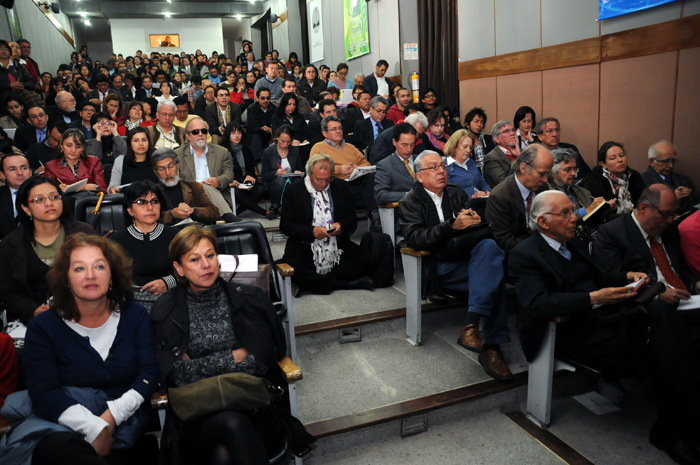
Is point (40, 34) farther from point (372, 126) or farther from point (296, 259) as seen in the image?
point (296, 259)

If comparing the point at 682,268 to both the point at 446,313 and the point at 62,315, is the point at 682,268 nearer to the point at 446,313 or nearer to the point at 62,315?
the point at 446,313

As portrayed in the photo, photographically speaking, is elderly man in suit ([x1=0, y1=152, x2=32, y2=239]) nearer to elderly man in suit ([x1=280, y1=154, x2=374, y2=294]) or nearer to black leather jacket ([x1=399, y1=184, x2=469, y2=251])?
elderly man in suit ([x1=280, y1=154, x2=374, y2=294])

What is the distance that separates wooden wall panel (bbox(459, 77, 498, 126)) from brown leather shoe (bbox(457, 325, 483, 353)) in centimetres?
368

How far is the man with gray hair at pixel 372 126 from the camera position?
5488 millimetres

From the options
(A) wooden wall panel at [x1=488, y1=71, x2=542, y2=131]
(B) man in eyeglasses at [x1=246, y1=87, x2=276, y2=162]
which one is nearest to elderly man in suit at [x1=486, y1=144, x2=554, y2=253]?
(A) wooden wall panel at [x1=488, y1=71, x2=542, y2=131]

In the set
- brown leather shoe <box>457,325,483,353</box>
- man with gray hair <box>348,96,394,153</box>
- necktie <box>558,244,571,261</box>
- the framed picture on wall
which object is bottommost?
brown leather shoe <box>457,325,483,353</box>

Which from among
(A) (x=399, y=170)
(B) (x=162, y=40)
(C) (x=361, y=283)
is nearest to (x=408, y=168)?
(A) (x=399, y=170)

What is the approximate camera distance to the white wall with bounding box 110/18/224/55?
1862 centimetres

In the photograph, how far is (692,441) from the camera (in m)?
2.06

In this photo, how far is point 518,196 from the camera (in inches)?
112

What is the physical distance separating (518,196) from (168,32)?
19.5 meters

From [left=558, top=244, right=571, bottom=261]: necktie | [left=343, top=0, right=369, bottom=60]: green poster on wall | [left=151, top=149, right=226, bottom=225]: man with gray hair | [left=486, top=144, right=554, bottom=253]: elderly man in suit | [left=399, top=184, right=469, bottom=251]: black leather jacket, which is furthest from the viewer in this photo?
[left=343, top=0, right=369, bottom=60]: green poster on wall

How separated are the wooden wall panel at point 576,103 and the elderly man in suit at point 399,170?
1.78m

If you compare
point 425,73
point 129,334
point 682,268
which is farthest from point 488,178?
point 425,73
